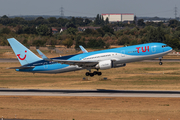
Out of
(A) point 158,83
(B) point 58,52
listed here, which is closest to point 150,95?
(A) point 158,83

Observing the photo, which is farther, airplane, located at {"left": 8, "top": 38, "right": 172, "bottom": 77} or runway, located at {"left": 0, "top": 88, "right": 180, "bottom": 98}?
airplane, located at {"left": 8, "top": 38, "right": 172, "bottom": 77}

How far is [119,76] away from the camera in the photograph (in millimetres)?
96500

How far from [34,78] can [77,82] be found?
1597cm

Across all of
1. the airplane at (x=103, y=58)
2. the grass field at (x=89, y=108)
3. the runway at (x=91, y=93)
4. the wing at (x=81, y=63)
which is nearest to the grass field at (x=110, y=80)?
the runway at (x=91, y=93)

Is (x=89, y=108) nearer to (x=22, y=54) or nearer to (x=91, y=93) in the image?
(x=91, y=93)

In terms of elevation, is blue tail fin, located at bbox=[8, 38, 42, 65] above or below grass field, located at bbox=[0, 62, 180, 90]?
above

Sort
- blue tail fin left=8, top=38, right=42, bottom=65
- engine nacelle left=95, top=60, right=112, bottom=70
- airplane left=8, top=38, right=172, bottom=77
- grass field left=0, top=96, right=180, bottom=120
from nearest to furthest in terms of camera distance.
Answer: grass field left=0, top=96, right=180, bottom=120, engine nacelle left=95, top=60, right=112, bottom=70, airplane left=8, top=38, right=172, bottom=77, blue tail fin left=8, top=38, right=42, bottom=65

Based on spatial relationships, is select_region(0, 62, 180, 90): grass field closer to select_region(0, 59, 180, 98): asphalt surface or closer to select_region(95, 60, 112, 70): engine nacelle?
select_region(0, 59, 180, 98): asphalt surface

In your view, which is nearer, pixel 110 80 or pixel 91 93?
pixel 91 93

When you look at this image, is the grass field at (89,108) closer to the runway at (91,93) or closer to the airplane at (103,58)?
the runway at (91,93)

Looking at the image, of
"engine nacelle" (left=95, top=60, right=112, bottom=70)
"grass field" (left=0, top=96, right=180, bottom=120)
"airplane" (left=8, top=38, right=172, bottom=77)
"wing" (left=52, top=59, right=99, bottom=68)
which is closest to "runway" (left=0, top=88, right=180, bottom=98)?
"grass field" (left=0, top=96, right=180, bottom=120)

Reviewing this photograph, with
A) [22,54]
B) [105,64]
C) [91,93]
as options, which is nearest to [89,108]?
[91,93]

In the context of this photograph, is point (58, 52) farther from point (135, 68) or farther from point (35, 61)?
point (35, 61)

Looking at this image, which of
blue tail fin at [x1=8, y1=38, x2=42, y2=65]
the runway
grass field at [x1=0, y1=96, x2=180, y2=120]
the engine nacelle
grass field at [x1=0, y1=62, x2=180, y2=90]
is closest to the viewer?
grass field at [x1=0, y1=96, x2=180, y2=120]
